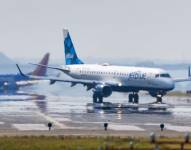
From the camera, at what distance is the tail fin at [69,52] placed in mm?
115500

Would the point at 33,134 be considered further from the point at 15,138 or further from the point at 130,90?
the point at 130,90

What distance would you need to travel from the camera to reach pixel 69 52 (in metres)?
117

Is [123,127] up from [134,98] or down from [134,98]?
down

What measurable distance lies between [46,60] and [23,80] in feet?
60.1

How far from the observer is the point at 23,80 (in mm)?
156250

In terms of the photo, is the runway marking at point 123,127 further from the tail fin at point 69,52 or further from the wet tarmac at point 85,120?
the tail fin at point 69,52

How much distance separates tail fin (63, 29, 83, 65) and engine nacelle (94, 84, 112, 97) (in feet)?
65.2

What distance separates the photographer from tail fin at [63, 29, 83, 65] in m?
116

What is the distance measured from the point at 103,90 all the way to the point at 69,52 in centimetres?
2344

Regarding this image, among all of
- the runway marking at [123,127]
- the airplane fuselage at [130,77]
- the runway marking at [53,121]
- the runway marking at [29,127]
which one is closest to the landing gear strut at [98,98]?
the airplane fuselage at [130,77]

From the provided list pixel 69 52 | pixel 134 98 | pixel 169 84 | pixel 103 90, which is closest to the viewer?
pixel 169 84

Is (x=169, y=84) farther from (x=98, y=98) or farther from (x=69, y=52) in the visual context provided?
(x=69, y=52)

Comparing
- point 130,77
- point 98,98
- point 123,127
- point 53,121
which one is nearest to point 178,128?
point 123,127

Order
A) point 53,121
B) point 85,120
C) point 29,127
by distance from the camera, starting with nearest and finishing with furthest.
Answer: point 29,127, point 53,121, point 85,120
